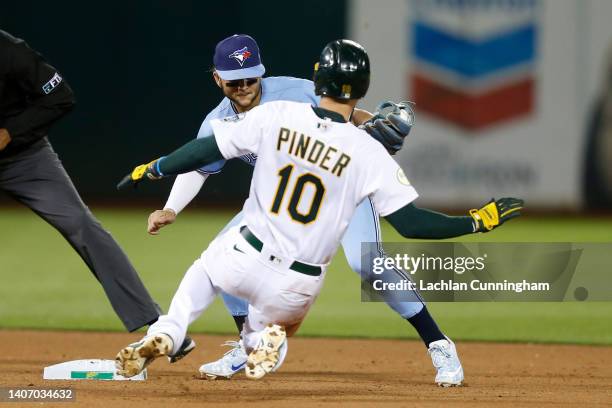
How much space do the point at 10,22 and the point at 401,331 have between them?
9909 millimetres

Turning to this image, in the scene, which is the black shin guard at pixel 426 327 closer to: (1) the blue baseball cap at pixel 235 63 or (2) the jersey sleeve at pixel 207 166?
(2) the jersey sleeve at pixel 207 166

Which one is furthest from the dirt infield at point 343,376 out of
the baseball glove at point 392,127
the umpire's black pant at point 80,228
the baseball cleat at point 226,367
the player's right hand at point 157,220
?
the baseball glove at point 392,127

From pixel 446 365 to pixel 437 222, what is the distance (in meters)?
1.26

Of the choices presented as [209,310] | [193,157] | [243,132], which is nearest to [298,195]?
[243,132]

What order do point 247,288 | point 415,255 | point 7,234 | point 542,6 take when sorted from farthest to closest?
point 542,6 → point 7,234 → point 415,255 → point 247,288

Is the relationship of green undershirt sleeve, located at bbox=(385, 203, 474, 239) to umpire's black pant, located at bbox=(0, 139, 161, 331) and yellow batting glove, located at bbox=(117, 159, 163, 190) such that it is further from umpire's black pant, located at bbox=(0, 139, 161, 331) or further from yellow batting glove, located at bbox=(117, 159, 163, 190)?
umpire's black pant, located at bbox=(0, 139, 161, 331)

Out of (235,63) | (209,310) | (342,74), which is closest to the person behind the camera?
(342,74)

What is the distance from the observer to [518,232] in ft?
43.6

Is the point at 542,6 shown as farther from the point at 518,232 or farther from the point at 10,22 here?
the point at 10,22

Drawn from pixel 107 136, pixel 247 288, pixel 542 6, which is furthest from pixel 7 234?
pixel 247 288

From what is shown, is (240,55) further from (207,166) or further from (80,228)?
(80,228)

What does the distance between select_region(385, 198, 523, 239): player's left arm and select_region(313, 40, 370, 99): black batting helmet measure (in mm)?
567

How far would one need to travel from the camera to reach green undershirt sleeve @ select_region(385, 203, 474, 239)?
4695 mm

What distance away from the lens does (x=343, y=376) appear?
617 cm
